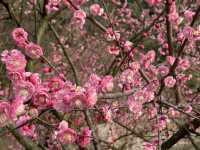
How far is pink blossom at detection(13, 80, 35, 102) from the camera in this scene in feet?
6.94

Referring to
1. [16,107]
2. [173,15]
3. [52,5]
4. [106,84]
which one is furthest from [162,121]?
[16,107]

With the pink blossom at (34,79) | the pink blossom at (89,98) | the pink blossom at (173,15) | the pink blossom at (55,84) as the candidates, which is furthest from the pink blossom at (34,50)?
the pink blossom at (173,15)

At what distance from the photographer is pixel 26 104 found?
2234mm

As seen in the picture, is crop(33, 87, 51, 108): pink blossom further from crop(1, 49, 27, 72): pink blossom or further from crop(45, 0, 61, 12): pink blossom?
crop(45, 0, 61, 12): pink blossom

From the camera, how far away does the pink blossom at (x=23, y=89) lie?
6.94ft

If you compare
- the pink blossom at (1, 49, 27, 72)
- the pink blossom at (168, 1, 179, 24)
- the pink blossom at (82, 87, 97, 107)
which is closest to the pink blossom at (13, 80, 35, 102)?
the pink blossom at (1, 49, 27, 72)

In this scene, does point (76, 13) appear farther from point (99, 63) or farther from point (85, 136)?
point (99, 63)

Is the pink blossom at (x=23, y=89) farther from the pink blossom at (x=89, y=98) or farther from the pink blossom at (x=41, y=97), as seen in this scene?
the pink blossom at (x=89, y=98)

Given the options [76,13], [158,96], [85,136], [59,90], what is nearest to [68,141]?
[85,136]

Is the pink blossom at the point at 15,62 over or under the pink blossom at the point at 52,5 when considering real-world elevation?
under

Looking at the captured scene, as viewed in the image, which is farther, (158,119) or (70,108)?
(158,119)

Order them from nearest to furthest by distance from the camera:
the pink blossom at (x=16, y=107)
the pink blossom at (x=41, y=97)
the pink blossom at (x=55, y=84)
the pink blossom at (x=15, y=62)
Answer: the pink blossom at (x=16, y=107) → the pink blossom at (x=41, y=97) → the pink blossom at (x=15, y=62) → the pink blossom at (x=55, y=84)

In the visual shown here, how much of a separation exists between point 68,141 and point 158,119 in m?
2.02

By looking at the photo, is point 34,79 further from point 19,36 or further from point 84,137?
point 19,36
